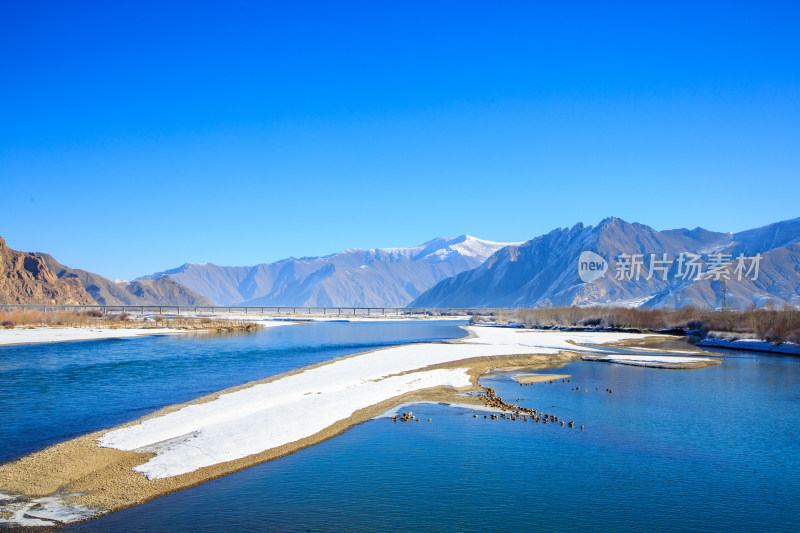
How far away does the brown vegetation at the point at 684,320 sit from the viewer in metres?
71.0

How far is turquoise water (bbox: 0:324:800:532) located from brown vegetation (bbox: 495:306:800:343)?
53.0 meters

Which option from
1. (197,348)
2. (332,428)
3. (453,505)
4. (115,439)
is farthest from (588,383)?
(197,348)

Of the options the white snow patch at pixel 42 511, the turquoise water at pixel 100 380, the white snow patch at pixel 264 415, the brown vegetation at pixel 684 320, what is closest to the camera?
the white snow patch at pixel 42 511

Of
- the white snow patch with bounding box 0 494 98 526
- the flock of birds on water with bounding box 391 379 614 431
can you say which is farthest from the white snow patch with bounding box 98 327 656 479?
the flock of birds on water with bounding box 391 379 614 431

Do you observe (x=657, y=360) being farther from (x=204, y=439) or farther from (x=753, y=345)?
(x=204, y=439)

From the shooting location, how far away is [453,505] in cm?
1422

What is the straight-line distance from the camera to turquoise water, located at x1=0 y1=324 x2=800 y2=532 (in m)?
13.2

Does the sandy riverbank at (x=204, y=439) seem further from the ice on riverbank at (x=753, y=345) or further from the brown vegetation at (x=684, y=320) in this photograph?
the brown vegetation at (x=684, y=320)

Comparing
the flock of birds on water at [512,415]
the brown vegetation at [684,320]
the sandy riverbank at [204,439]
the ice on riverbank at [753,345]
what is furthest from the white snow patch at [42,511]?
the brown vegetation at [684,320]

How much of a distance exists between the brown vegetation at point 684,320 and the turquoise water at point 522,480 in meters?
53.0

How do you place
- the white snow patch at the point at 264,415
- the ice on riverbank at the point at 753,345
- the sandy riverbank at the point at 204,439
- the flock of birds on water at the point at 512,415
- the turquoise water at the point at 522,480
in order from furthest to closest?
the ice on riverbank at the point at 753,345 < the flock of birds on water at the point at 512,415 < the white snow patch at the point at 264,415 < the sandy riverbank at the point at 204,439 < the turquoise water at the point at 522,480

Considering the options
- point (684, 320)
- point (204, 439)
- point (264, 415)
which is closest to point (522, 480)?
point (204, 439)

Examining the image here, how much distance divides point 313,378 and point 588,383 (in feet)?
59.7

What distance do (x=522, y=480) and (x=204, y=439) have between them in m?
11.1
